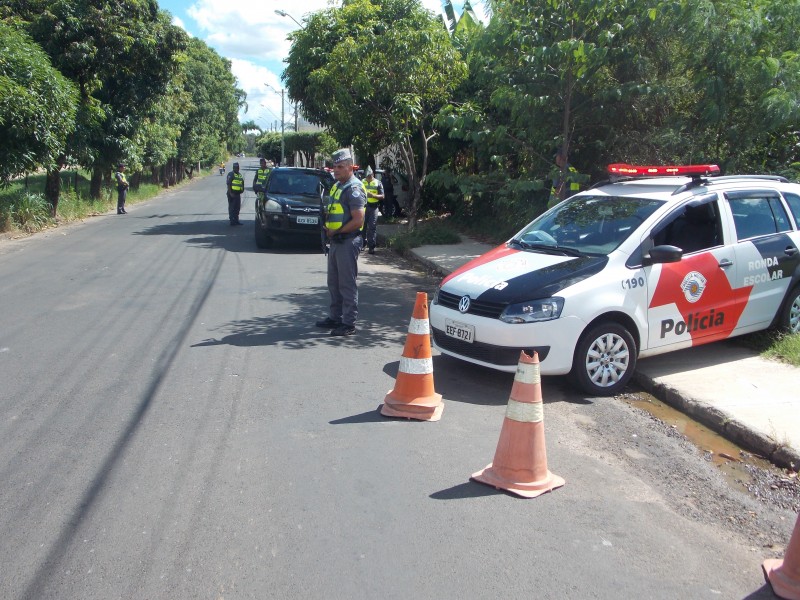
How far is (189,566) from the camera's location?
340 cm

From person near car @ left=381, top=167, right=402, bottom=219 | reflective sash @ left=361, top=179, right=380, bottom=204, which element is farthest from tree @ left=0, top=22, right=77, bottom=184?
person near car @ left=381, top=167, right=402, bottom=219

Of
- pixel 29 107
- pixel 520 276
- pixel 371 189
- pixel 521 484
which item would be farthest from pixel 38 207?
pixel 521 484

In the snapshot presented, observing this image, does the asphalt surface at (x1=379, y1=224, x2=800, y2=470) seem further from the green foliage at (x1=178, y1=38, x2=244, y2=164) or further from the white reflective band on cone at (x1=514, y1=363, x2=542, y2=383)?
the green foliage at (x1=178, y1=38, x2=244, y2=164)

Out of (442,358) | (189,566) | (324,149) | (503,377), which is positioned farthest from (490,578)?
(324,149)

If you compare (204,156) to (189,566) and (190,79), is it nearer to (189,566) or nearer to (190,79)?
(190,79)

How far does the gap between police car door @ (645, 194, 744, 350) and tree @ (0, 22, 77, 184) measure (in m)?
12.3

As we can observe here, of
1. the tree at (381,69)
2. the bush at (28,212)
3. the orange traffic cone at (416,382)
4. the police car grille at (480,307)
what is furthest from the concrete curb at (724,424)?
the bush at (28,212)

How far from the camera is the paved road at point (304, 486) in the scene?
3365 millimetres

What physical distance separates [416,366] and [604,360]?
1631 millimetres

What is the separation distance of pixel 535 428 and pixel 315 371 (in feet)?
9.06

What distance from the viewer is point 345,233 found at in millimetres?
7711

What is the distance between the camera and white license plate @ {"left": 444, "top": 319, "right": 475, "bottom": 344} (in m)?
6.08

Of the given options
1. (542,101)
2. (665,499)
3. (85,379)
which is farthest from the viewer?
(542,101)

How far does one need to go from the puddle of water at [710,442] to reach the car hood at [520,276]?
1146mm
